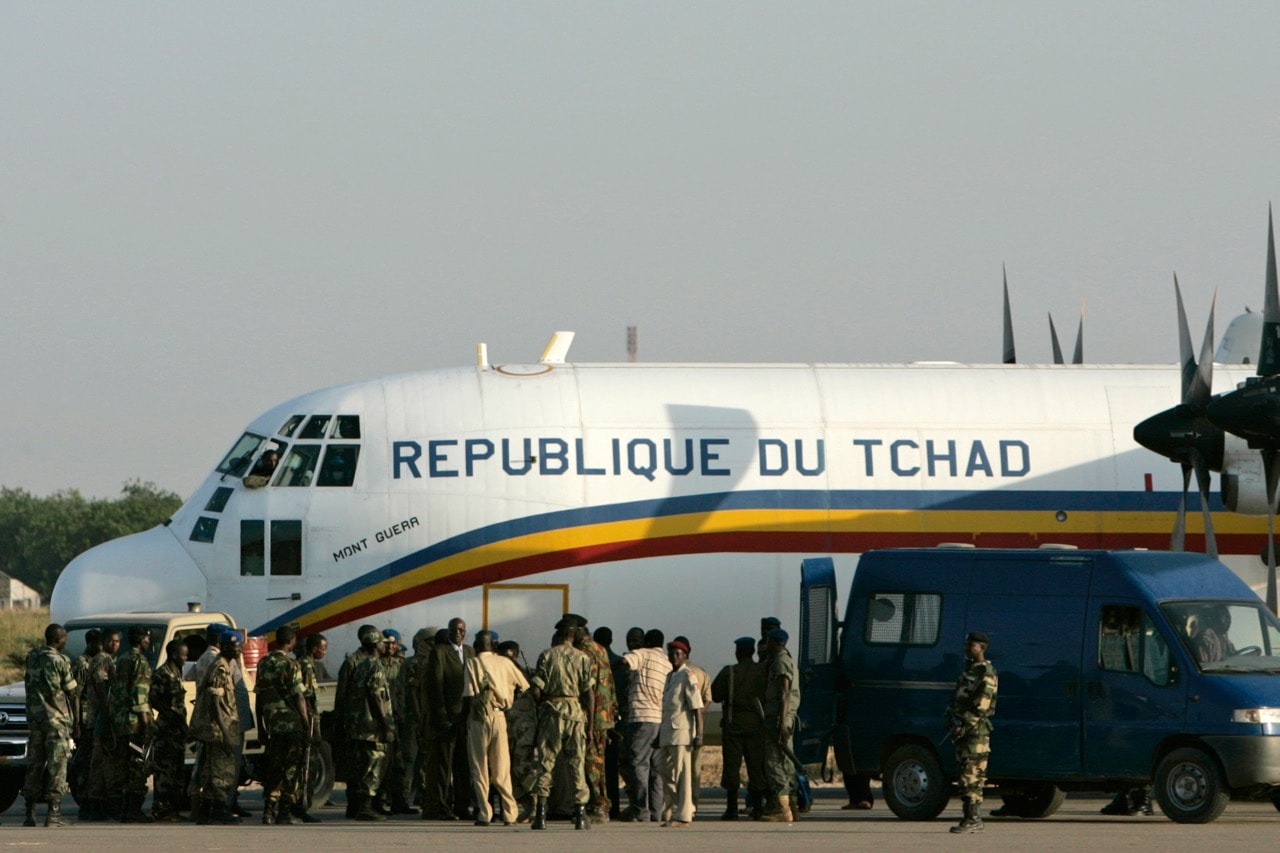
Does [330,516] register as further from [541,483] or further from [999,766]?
[999,766]

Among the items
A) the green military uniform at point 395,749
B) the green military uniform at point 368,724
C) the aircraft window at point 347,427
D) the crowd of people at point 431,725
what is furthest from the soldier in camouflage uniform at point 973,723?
the aircraft window at point 347,427

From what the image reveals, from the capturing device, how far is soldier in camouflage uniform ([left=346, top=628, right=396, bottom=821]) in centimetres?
1731

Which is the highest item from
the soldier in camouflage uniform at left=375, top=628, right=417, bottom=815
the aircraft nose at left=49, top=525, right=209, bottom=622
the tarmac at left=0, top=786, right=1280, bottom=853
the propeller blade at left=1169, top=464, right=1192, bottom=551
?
the propeller blade at left=1169, top=464, right=1192, bottom=551

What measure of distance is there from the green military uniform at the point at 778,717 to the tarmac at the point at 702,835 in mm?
397

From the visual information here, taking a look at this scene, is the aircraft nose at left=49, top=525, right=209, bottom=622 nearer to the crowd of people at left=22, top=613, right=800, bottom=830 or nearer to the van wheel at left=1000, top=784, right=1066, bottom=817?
the crowd of people at left=22, top=613, right=800, bottom=830

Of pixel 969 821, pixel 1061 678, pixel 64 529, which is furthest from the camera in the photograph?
pixel 64 529

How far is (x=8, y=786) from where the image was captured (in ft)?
63.4

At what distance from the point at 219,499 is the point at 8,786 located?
143 inches

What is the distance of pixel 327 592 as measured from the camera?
20.2 m

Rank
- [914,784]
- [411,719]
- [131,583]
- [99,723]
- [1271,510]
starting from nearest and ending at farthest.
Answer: [914,784] → [99,723] → [411,719] → [1271,510] → [131,583]

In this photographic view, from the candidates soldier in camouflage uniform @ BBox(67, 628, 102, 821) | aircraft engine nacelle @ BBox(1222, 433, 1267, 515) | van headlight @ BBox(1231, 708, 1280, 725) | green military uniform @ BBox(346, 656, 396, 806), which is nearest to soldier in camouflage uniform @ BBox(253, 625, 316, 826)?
green military uniform @ BBox(346, 656, 396, 806)

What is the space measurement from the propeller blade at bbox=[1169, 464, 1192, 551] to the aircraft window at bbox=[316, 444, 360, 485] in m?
8.76

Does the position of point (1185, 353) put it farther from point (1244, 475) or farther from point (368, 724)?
point (368, 724)

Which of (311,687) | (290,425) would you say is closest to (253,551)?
(290,425)
